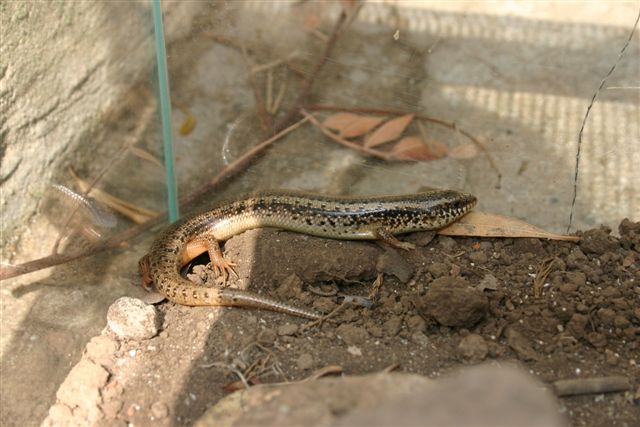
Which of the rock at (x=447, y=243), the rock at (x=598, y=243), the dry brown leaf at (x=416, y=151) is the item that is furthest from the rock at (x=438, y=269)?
the dry brown leaf at (x=416, y=151)

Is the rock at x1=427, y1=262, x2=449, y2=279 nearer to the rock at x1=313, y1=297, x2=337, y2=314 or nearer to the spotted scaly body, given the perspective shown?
the spotted scaly body

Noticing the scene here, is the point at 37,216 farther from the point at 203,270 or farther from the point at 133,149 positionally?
the point at 203,270

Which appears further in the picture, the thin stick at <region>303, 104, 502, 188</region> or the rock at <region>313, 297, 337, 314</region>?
the thin stick at <region>303, 104, 502, 188</region>

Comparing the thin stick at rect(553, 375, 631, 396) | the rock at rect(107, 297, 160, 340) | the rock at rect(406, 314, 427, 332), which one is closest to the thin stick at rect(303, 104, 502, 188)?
the rock at rect(406, 314, 427, 332)

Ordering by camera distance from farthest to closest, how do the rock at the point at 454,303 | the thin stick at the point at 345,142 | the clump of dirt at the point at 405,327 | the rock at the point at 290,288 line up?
the thin stick at the point at 345,142 < the rock at the point at 290,288 < the rock at the point at 454,303 < the clump of dirt at the point at 405,327

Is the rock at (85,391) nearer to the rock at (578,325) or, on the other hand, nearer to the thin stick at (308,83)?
the rock at (578,325)

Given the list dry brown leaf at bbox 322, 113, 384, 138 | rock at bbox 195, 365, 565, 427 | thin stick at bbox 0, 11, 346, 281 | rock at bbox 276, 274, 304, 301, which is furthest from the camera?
dry brown leaf at bbox 322, 113, 384, 138

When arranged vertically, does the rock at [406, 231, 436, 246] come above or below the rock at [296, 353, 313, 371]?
above
